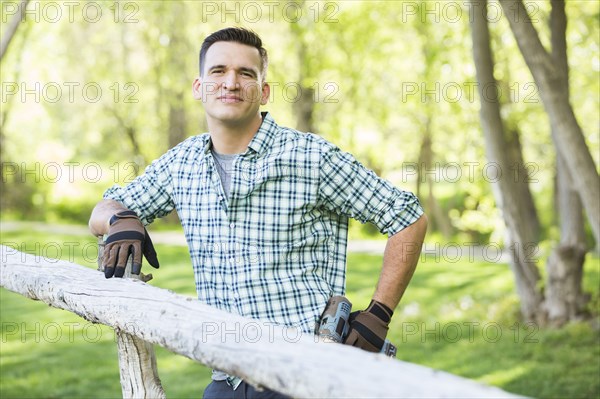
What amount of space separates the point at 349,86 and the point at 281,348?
12829 mm

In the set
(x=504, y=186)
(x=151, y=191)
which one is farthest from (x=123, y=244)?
(x=504, y=186)

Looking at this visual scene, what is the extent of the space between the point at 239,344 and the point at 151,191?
47.1 inches

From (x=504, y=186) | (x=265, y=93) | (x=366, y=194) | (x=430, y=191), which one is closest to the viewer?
(x=366, y=194)

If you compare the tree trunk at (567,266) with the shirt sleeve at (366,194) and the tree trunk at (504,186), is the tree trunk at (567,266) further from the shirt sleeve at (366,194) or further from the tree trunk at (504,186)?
the shirt sleeve at (366,194)

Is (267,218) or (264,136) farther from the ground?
(264,136)

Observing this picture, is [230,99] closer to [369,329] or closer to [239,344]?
[369,329]

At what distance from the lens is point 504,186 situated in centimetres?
688

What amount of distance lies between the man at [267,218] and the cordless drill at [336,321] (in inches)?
1.2

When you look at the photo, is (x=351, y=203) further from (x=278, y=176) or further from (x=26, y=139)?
(x=26, y=139)

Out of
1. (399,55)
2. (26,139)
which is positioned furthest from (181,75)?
(26,139)

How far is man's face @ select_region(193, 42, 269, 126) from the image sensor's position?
105 inches

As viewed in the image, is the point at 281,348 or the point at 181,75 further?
the point at 181,75

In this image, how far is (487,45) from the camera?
21.3ft

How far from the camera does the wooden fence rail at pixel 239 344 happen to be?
1.54m
